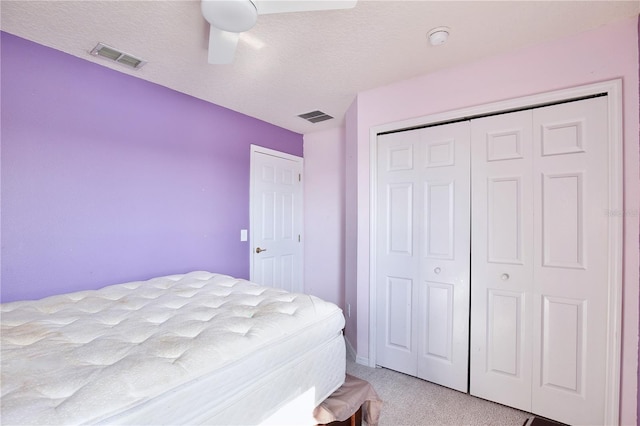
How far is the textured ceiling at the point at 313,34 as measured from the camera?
156 cm

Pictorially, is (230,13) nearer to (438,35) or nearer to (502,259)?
(438,35)

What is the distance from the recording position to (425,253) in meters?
2.30

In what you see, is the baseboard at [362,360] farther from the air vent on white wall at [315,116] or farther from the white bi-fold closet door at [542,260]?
the air vent on white wall at [315,116]

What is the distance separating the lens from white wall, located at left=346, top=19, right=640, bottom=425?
1606 mm

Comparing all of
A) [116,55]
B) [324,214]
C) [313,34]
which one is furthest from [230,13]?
[324,214]

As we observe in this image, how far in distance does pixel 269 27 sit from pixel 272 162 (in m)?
1.84

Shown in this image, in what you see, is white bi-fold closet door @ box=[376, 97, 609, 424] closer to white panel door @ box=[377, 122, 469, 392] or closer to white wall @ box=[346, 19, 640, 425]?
white panel door @ box=[377, 122, 469, 392]

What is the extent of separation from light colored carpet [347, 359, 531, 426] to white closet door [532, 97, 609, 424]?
256mm

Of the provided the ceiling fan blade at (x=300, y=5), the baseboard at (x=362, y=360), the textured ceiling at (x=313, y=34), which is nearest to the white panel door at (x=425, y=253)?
the baseboard at (x=362, y=360)

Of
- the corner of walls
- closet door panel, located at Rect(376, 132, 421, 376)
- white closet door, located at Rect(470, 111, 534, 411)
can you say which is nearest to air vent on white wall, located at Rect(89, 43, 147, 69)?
the corner of walls

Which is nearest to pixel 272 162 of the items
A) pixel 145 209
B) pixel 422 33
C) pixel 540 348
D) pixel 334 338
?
pixel 145 209

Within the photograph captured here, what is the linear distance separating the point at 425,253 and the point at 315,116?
1.93 m

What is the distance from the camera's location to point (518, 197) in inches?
76.7

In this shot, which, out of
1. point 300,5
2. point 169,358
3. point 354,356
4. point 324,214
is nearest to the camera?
point 169,358
